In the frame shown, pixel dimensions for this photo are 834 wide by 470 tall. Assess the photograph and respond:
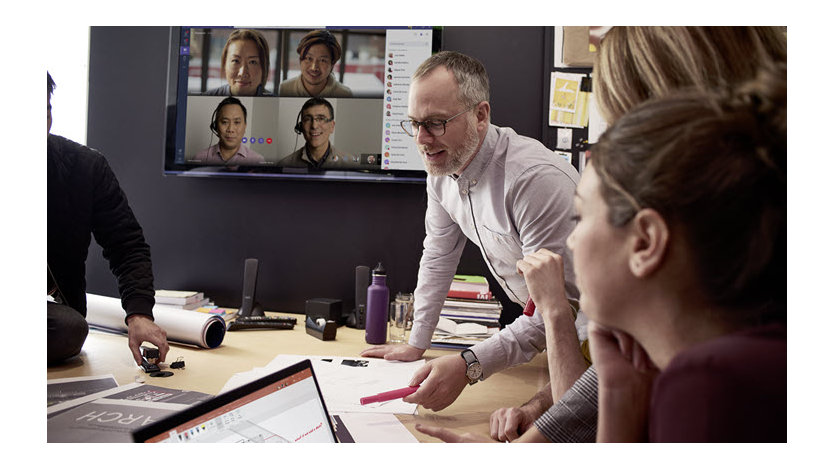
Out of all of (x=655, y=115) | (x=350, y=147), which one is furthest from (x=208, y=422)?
(x=350, y=147)

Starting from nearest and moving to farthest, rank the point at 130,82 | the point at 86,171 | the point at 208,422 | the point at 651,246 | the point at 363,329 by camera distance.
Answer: the point at 651,246 < the point at 208,422 < the point at 86,171 < the point at 363,329 < the point at 130,82

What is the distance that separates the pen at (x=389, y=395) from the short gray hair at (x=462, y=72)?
0.72 meters

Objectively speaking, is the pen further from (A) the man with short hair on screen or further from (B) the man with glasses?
(A) the man with short hair on screen

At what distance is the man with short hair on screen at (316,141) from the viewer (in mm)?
1846

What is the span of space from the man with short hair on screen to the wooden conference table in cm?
61

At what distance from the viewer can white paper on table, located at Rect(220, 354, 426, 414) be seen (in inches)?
38.1

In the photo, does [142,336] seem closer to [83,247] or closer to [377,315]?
[83,247]

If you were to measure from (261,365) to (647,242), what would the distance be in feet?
3.38

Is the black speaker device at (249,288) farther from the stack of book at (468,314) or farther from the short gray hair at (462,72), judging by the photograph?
the short gray hair at (462,72)

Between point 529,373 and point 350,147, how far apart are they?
100 cm

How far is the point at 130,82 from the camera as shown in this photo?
182cm

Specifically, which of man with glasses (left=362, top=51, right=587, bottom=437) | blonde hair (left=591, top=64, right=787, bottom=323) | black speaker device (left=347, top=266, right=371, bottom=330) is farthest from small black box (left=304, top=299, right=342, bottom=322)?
blonde hair (left=591, top=64, right=787, bottom=323)

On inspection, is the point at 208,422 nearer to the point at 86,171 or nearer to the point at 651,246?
the point at 651,246

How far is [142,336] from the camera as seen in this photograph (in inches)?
46.5
